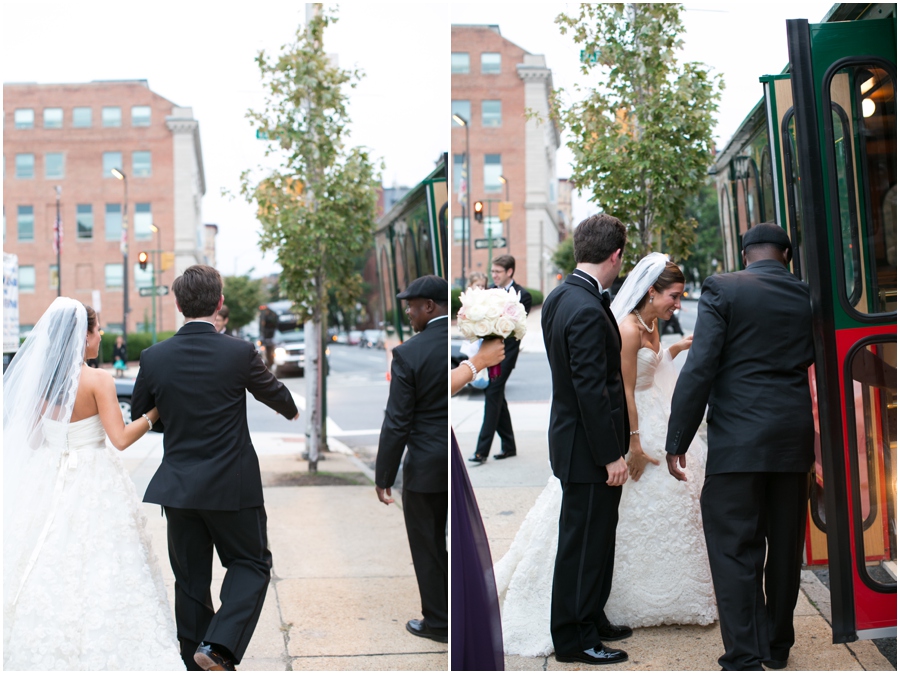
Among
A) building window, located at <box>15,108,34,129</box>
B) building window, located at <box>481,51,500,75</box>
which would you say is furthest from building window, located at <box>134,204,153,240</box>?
building window, located at <box>481,51,500,75</box>

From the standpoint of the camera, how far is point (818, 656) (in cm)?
369

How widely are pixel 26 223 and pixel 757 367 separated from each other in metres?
32.3

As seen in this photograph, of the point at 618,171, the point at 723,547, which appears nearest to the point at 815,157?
the point at 723,547

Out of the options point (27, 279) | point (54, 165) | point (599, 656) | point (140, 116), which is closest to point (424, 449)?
point (599, 656)

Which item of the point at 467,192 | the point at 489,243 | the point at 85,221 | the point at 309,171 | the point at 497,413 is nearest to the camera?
the point at 467,192

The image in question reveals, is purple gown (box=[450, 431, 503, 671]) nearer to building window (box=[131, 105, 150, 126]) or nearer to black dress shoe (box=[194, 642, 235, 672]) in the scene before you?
black dress shoe (box=[194, 642, 235, 672])

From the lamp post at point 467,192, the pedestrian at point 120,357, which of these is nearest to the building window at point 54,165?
the pedestrian at point 120,357

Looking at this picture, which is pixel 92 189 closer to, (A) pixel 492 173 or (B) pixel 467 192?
(A) pixel 492 173

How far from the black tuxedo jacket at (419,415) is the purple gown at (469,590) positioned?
563 mm

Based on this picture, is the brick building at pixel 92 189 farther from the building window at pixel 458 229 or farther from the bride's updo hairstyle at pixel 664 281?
the bride's updo hairstyle at pixel 664 281

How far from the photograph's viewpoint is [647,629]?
13.1 feet

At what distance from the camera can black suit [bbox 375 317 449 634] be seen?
384 cm

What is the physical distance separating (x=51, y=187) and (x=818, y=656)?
3201 cm

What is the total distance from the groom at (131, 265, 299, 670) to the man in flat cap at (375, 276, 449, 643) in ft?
1.79
